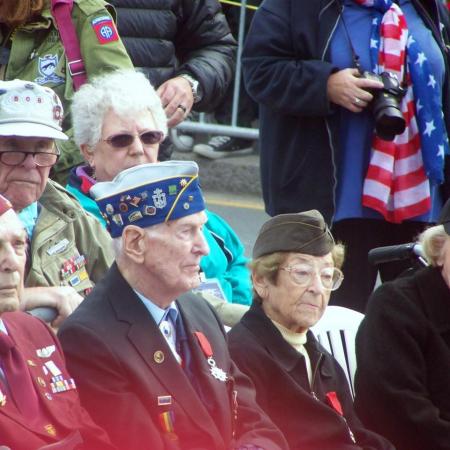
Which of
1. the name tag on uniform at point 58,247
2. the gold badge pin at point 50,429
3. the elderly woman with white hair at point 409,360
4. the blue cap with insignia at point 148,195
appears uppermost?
the blue cap with insignia at point 148,195

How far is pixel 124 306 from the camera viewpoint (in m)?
4.37

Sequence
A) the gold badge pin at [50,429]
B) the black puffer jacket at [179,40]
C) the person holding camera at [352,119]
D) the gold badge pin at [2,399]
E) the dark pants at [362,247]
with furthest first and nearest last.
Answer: the black puffer jacket at [179,40] → the dark pants at [362,247] → the person holding camera at [352,119] → the gold badge pin at [50,429] → the gold badge pin at [2,399]

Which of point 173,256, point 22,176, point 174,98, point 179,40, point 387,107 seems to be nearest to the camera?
point 173,256

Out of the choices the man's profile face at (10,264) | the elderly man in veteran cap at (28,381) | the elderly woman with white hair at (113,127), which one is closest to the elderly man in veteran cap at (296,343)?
the elderly woman with white hair at (113,127)

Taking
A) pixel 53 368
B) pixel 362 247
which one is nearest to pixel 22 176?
pixel 53 368

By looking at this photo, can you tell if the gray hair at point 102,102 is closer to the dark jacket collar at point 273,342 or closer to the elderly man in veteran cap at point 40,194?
the elderly man in veteran cap at point 40,194

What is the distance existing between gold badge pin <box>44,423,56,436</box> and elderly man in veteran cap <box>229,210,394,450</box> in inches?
40.0

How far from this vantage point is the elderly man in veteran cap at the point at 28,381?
3867 millimetres

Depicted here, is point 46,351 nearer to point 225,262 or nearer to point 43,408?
point 43,408

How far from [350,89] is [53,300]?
2.03 metres

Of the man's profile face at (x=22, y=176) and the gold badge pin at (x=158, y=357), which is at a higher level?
the man's profile face at (x=22, y=176)

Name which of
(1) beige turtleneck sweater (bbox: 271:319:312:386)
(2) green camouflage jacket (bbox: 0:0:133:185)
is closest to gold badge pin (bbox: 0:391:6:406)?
(1) beige turtleneck sweater (bbox: 271:319:312:386)

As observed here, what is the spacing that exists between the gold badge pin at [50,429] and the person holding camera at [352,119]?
2441 mm

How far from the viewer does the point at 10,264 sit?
4055 mm
